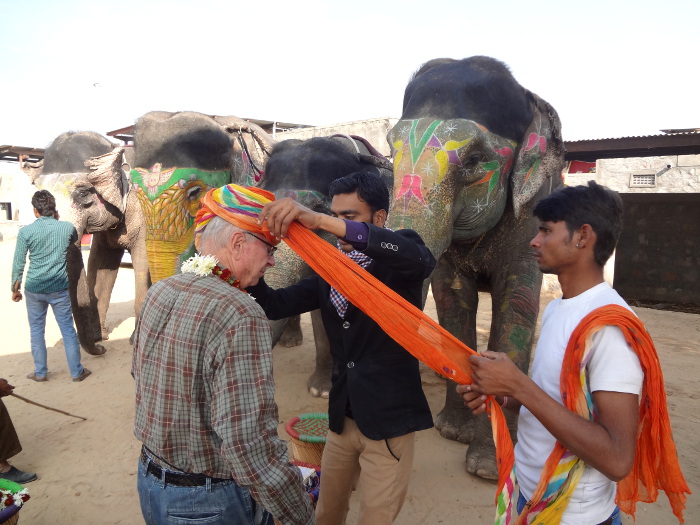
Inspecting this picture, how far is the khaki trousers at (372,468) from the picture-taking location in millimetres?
2084

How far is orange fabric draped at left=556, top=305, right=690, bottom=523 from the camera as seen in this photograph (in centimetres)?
146

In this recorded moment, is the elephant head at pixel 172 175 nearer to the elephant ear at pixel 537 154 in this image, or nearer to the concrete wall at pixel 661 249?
the elephant ear at pixel 537 154

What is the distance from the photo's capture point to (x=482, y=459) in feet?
11.7

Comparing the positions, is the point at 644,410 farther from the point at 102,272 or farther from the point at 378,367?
the point at 102,272

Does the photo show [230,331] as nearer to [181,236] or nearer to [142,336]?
[142,336]

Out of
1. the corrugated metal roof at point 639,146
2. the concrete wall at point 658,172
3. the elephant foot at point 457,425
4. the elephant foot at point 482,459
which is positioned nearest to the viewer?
the elephant foot at point 482,459

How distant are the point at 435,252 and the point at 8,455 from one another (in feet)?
10.3

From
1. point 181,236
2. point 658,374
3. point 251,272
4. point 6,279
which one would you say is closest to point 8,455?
point 181,236

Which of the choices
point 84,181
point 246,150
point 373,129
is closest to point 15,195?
point 373,129

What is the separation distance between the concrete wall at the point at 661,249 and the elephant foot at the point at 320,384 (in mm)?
8492

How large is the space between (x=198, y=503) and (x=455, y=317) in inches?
117

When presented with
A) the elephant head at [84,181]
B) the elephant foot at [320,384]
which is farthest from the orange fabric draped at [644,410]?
the elephant head at [84,181]

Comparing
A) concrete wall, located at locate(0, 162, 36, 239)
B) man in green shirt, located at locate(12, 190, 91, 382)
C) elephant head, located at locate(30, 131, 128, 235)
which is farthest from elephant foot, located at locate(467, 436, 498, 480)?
concrete wall, located at locate(0, 162, 36, 239)

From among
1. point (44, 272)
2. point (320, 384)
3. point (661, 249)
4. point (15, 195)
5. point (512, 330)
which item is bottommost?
point (15, 195)
